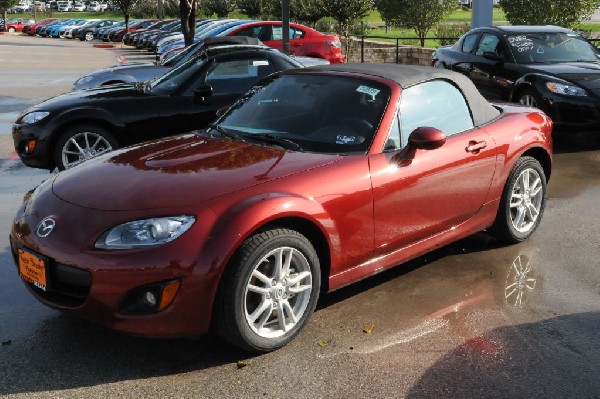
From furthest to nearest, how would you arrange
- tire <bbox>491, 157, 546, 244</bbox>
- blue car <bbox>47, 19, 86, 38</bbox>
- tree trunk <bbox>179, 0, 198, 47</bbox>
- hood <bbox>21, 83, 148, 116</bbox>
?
1. blue car <bbox>47, 19, 86, 38</bbox>
2. tree trunk <bbox>179, 0, 198, 47</bbox>
3. hood <bbox>21, 83, 148, 116</bbox>
4. tire <bbox>491, 157, 546, 244</bbox>

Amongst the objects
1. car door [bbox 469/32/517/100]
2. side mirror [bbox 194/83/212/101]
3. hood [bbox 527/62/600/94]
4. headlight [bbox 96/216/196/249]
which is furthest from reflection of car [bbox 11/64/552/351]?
car door [bbox 469/32/517/100]

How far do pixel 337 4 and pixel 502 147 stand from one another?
18595 mm

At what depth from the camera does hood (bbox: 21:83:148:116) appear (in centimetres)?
776

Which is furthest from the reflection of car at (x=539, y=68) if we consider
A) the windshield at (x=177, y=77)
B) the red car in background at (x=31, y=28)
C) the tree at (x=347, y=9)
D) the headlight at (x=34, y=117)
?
the red car in background at (x=31, y=28)

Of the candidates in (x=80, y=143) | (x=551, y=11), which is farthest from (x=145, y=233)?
(x=551, y=11)

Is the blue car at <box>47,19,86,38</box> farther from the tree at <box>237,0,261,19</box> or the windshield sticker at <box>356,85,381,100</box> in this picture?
the windshield sticker at <box>356,85,381,100</box>

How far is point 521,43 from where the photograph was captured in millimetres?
10602

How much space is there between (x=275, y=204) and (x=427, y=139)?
1.24 metres

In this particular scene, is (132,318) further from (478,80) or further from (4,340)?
(478,80)

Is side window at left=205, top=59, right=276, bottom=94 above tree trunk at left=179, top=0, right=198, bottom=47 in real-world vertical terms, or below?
below

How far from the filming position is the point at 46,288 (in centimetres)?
373

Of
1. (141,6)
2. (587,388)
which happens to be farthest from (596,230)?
(141,6)

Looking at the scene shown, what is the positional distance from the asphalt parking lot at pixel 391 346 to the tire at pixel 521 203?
7.3 inches

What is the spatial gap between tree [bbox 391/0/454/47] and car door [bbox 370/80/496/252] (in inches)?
924
